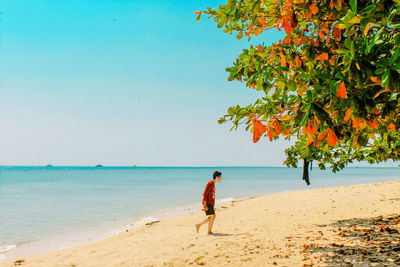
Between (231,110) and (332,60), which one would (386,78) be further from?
(231,110)

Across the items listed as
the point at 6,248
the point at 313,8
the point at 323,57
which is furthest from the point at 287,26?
the point at 6,248

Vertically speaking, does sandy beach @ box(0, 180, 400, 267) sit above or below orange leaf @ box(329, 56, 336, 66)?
below

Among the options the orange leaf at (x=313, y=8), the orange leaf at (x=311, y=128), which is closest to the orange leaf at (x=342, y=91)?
the orange leaf at (x=311, y=128)

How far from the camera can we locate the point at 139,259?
684cm

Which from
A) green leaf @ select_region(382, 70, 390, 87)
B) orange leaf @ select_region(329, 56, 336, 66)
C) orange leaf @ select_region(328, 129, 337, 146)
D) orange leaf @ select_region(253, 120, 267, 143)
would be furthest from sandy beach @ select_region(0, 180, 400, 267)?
green leaf @ select_region(382, 70, 390, 87)

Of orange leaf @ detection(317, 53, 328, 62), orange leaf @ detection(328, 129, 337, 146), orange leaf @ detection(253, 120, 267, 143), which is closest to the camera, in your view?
Result: orange leaf @ detection(328, 129, 337, 146)

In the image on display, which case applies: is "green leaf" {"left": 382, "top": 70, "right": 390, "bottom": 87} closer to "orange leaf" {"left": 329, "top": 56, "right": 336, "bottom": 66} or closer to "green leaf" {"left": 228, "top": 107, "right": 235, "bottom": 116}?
"orange leaf" {"left": 329, "top": 56, "right": 336, "bottom": 66}

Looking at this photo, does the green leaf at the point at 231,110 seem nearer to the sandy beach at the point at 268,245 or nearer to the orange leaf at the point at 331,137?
the orange leaf at the point at 331,137

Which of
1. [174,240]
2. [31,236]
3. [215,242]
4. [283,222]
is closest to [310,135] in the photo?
[215,242]

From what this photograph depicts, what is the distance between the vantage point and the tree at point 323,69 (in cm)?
227

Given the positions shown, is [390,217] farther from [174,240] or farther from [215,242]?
[174,240]

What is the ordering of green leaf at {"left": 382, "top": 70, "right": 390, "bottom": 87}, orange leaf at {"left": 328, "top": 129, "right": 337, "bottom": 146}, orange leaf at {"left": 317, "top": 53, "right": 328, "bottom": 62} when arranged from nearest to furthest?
green leaf at {"left": 382, "top": 70, "right": 390, "bottom": 87} < orange leaf at {"left": 328, "top": 129, "right": 337, "bottom": 146} < orange leaf at {"left": 317, "top": 53, "right": 328, "bottom": 62}

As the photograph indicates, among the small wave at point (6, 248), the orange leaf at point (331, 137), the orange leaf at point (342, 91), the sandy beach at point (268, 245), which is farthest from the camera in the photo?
the small wave at point (6, 248)

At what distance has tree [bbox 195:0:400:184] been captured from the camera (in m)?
2.27
